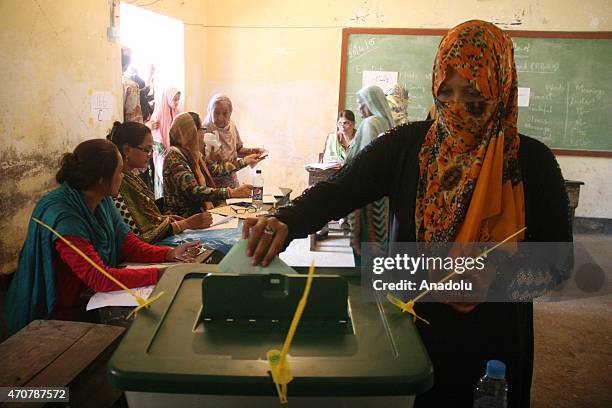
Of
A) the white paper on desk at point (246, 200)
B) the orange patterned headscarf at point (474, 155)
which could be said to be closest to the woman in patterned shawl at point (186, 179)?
the white paper on desk at point (246, 200)

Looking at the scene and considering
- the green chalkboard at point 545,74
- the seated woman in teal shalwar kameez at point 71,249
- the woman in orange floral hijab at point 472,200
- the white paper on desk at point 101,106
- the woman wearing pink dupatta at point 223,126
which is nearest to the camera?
the woman in orange floral hijab at point 472,200

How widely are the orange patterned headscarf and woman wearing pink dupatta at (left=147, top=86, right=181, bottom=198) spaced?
3951mm

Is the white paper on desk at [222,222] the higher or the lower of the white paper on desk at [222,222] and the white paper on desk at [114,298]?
the higher

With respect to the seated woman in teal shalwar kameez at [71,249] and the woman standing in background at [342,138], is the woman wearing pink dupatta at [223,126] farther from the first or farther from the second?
the seated woman in teal shalwar kameez at [71,249]

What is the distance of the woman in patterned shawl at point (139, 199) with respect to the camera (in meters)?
2.43

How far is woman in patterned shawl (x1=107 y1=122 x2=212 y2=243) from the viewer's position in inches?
95.8

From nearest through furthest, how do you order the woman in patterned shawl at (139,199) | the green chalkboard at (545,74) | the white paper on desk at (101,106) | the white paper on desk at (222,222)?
the woman in patterned shawl at (139,199)
the white paper on desk at (222,222)
the white paper on desk at (101,106)
the green chalkboard at (545,74)

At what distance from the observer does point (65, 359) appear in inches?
45.4

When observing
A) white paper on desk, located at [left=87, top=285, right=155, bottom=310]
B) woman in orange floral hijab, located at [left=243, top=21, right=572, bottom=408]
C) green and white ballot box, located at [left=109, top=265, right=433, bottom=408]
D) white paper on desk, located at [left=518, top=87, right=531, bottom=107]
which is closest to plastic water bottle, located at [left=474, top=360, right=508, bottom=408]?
woman in orange floral hijab, located at [left=243, top=21, right=572, bottom=408]

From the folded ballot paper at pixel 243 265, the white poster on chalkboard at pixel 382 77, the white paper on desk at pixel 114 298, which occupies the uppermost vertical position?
the white poster on chalkboard at pixel 382 77

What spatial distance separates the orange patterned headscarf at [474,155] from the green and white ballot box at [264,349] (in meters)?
0.38

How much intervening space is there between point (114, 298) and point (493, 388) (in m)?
1.20

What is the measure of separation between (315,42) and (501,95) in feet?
16.1

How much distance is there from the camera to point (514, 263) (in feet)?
3.45
